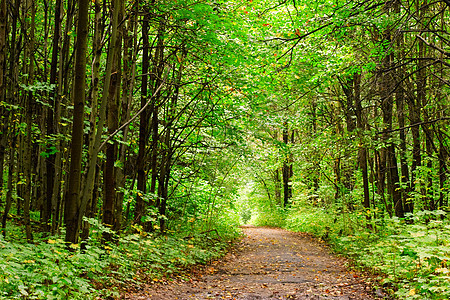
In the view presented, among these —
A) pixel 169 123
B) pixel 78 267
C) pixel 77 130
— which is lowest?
pixel 78 267

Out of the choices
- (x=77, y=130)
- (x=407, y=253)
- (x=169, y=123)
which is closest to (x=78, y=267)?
(x=77, y=130)

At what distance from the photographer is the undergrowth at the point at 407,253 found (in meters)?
4.77

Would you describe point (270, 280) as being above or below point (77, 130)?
below

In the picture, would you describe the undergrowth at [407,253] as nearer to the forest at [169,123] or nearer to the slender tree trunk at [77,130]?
the forest at [169,123]

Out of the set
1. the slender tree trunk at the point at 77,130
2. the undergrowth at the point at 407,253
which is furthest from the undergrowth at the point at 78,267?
the undergrowth at the point at 407,253

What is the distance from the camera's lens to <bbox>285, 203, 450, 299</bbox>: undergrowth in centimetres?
477

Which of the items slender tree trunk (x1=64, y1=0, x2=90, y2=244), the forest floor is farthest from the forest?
the forest floor

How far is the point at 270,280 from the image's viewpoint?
726 cm

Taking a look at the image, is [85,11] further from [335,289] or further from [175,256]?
[335,289]

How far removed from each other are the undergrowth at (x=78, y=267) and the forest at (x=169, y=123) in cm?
3

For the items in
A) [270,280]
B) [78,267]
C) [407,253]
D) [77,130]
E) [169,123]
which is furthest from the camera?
[169,123]

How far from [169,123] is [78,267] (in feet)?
17.4

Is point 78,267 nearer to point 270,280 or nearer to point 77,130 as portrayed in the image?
point 77,130

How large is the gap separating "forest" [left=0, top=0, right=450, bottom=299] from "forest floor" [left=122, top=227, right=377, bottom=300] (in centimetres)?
43
